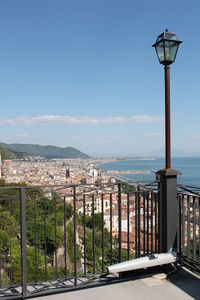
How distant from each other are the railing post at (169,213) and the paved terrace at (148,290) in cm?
32

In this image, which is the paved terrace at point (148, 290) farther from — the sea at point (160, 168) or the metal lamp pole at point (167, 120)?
the metal lamp pole at point (167, 120)

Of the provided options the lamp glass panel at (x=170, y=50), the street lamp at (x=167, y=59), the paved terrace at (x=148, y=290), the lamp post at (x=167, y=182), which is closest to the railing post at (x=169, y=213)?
the lamp post at (x=167, y=182)

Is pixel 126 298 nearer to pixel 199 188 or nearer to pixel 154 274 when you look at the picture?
pixel 154 274


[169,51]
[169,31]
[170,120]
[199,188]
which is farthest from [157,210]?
[169,31]

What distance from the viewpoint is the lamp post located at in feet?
9.77

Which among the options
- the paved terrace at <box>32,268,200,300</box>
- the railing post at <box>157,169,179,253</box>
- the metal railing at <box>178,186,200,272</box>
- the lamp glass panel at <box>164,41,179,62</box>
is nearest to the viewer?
the paved terrace at <box>32,268,200,300</box>

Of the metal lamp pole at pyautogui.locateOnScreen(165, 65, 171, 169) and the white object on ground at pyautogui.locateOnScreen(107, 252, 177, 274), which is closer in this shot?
the white object on ground at pyautogui.locateOnScreen(107, 252, 177, 274)

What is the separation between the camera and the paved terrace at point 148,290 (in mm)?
2463

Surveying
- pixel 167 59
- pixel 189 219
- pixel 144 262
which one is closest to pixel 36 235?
pixel 144 262

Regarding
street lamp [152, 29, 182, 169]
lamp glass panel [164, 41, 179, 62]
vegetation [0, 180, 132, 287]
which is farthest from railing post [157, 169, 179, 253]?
lamp glass panel [164, 41, 179, 62]

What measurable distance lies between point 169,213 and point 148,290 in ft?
2.72

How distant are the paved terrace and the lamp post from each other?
0.33 metres

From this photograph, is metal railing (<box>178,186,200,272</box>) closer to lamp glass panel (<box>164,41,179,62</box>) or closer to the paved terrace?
the paved terrace

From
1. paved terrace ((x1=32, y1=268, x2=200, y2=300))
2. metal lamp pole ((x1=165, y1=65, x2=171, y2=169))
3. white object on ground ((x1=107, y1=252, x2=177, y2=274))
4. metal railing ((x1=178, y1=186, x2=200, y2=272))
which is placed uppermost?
metal lamp pole ((x1=165, y1=65, x2=171, y2=169))
